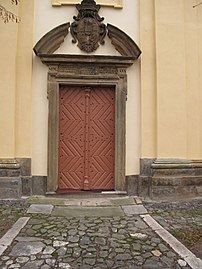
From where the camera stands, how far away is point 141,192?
728cm

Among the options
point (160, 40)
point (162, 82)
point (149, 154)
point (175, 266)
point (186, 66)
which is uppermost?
point (160, 40)

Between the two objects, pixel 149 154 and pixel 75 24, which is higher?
pixel 75 24

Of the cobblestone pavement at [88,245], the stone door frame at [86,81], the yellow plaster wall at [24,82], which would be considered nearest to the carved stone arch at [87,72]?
the stone door frame at [86,81]

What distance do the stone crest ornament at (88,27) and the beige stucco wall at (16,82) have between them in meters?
1.12

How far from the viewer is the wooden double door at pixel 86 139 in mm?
7562

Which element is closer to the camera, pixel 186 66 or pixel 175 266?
pixel 175 266

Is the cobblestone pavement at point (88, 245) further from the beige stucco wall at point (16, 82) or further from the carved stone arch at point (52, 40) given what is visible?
the carved stone arch at point (52, 40)

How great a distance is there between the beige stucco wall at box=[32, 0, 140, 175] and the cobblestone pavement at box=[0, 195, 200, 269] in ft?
6.17

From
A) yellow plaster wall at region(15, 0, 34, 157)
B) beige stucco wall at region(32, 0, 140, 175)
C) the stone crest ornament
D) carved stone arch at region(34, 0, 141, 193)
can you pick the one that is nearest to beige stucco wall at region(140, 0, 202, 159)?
beige stucco wall at region(32, 0, 140, 175)

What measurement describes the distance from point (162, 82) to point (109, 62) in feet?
4.48

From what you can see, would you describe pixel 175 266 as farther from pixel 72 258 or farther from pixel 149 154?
pixel 149 154

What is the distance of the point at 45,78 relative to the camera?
746cm

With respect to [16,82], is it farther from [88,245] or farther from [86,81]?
[88,245]

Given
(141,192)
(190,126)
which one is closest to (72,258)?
(141,192)
